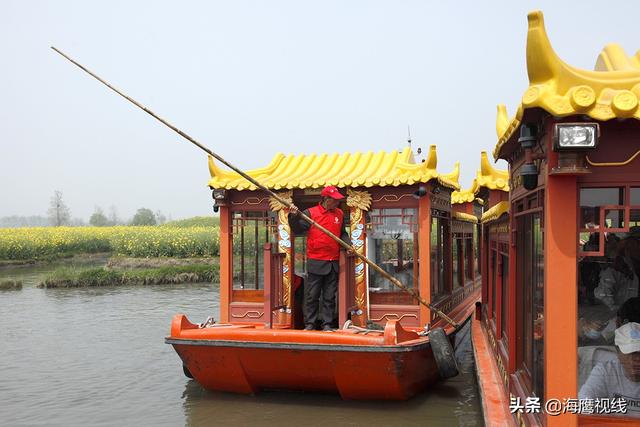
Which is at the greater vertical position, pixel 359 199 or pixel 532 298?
pixel 359 199

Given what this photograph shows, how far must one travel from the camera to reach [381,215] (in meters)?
7.55

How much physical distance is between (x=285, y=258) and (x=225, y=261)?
0.91 metres

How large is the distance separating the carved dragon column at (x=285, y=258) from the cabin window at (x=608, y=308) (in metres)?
3.79

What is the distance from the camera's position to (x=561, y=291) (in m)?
3.50

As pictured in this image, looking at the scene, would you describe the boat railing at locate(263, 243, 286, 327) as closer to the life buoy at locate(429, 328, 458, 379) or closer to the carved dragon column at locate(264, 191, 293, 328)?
the carved dragon column at locate(264, 191, 293, 328)

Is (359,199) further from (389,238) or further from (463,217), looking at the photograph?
(463,217)

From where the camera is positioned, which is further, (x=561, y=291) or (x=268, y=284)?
(x=268, y=284)

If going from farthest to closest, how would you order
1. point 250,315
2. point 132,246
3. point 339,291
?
point 132,246, point 250,315, point 339,291

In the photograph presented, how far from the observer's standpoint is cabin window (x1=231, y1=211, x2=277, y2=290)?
8125 mm

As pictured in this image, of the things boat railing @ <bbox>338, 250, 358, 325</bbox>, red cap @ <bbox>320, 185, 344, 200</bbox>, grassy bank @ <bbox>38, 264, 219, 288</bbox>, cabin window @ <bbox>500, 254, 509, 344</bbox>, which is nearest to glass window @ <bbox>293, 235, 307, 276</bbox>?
boat railing @ <bbox>338, 250, 358, 325</bbox>

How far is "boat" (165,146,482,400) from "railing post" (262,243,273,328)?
0.04 ft

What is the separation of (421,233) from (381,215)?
1.73 feet

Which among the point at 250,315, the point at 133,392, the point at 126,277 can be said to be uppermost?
the point at 250,315

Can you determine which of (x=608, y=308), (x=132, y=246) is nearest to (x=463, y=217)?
(x=608, y=308)
